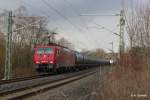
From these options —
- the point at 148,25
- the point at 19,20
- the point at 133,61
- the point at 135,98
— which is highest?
the point at 19,20

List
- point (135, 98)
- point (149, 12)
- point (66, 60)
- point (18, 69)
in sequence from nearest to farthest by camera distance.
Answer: point (135, 98), point (149, 12), point (66, 60), point (18, 69)

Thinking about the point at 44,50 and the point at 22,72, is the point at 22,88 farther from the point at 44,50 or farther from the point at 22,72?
the point at 22,72

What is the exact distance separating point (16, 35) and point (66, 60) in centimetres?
2485

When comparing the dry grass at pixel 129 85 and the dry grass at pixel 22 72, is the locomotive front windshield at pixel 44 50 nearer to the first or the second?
the dry grass at pixel 22 72

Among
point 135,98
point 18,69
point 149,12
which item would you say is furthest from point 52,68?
point 135,98

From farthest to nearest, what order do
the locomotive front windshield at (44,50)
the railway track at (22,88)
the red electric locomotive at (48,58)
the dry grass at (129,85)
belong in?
the locomotive front windshield at (44,50)
the red electric locomotive at (48,58)
the railway track at (22,88)
the dry grass at (129,85)

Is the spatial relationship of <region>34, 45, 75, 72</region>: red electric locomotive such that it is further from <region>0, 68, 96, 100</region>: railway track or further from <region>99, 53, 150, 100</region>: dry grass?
<region>99, 53, 150, 100</region>: dry grass

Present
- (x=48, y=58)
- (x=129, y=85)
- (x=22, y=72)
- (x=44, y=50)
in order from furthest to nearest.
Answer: (x=22, y=72) → (x=44, y=50) → (x=48, y=58) → (x=129, y=85)

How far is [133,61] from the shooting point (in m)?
18.4

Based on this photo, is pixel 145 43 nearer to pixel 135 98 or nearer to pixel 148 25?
pixel 148 25

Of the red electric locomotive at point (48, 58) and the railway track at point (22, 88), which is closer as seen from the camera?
the railway track at point (22, 88)

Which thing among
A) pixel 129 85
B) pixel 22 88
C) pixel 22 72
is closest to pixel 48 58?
pixel 22 72

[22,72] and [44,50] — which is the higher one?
[44,50]

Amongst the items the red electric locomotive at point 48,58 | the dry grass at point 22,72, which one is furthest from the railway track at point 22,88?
the dry grass at point 22,72
